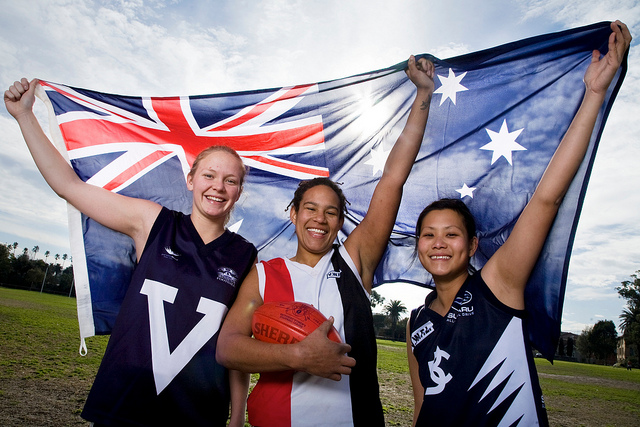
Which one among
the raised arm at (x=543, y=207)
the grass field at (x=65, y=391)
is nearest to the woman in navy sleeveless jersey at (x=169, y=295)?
the raised arm at (x=543, y=207)

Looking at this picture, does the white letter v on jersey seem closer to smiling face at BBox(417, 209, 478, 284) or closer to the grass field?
smiling face at BBox(417, 209, 478, 284)

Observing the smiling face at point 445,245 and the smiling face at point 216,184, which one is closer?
the smiling face at point 445,245

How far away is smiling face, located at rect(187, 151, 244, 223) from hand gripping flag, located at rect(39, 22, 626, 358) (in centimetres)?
86

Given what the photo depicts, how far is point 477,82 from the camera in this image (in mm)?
3814

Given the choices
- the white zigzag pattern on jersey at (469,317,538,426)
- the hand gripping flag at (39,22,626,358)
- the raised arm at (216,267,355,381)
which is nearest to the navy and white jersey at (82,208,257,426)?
the raised arm at (216,267,355,381)

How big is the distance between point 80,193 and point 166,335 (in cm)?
163

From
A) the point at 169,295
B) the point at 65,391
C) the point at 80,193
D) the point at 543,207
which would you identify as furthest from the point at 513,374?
the point at 65,391

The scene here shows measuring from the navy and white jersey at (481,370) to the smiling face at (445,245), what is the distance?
0.65ft

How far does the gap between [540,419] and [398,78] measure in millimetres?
3227

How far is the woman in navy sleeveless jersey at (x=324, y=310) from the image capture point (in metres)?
2.13

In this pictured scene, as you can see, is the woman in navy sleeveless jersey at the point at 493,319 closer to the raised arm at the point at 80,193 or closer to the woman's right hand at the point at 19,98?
the raised arm at the point at 80,193

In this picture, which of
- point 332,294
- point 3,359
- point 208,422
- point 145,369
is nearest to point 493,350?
point 332,294

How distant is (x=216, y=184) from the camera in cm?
318

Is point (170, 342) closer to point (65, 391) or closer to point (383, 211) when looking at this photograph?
point (383, 211)
